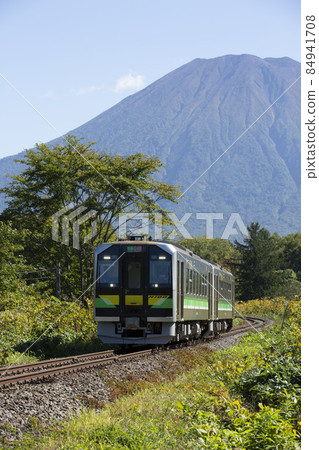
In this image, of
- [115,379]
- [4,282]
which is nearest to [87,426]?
[115,379]

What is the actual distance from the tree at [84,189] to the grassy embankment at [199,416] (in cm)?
2438

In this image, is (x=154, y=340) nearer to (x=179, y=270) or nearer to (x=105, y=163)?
(x=179, y=270)

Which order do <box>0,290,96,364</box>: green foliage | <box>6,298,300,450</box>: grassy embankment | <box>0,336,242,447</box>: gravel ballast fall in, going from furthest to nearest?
1. <box>0,290,96,364</box>: green foliage
2. <box>0,336,242,447</box>: gravel ballast
3. <box>6,298,300,450</box>: grassy embankment

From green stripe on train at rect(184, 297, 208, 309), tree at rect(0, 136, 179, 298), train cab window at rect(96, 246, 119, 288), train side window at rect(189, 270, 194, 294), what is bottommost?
green stripe on train at rect(184, 297, 208, 309)

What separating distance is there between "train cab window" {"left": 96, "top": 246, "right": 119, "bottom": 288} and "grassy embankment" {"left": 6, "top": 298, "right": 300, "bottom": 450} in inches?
241

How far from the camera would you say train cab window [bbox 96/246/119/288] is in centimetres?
1819

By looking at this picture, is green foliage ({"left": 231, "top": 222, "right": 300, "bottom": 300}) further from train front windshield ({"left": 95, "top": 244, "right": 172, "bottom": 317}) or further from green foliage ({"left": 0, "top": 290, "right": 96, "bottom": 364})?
train front windshield ({"left": 95, "top": 244, "right": 172, "bottom": 317})

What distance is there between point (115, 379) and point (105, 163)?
26330 millimetres

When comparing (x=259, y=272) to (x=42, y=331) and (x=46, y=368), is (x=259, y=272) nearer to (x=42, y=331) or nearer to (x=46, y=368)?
(x=42, y=331)

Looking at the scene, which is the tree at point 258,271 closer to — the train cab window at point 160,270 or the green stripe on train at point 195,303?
the green stripe on train at point 195,303

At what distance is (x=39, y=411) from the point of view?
8.67 meters

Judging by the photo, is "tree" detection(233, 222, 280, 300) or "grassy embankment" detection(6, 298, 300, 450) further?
"tree" detection(233, 222, 280, 300)

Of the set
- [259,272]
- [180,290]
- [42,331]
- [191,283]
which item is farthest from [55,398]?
[259,272]

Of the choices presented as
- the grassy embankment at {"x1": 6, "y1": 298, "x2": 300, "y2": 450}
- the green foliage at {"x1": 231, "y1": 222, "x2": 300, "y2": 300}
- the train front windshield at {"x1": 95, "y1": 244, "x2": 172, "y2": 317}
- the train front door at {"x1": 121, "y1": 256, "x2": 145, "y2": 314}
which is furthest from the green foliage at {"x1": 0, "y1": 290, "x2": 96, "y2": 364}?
the green foliage at {"x1": 231, "y1": 222, "x2": 300, "y2": 300}
